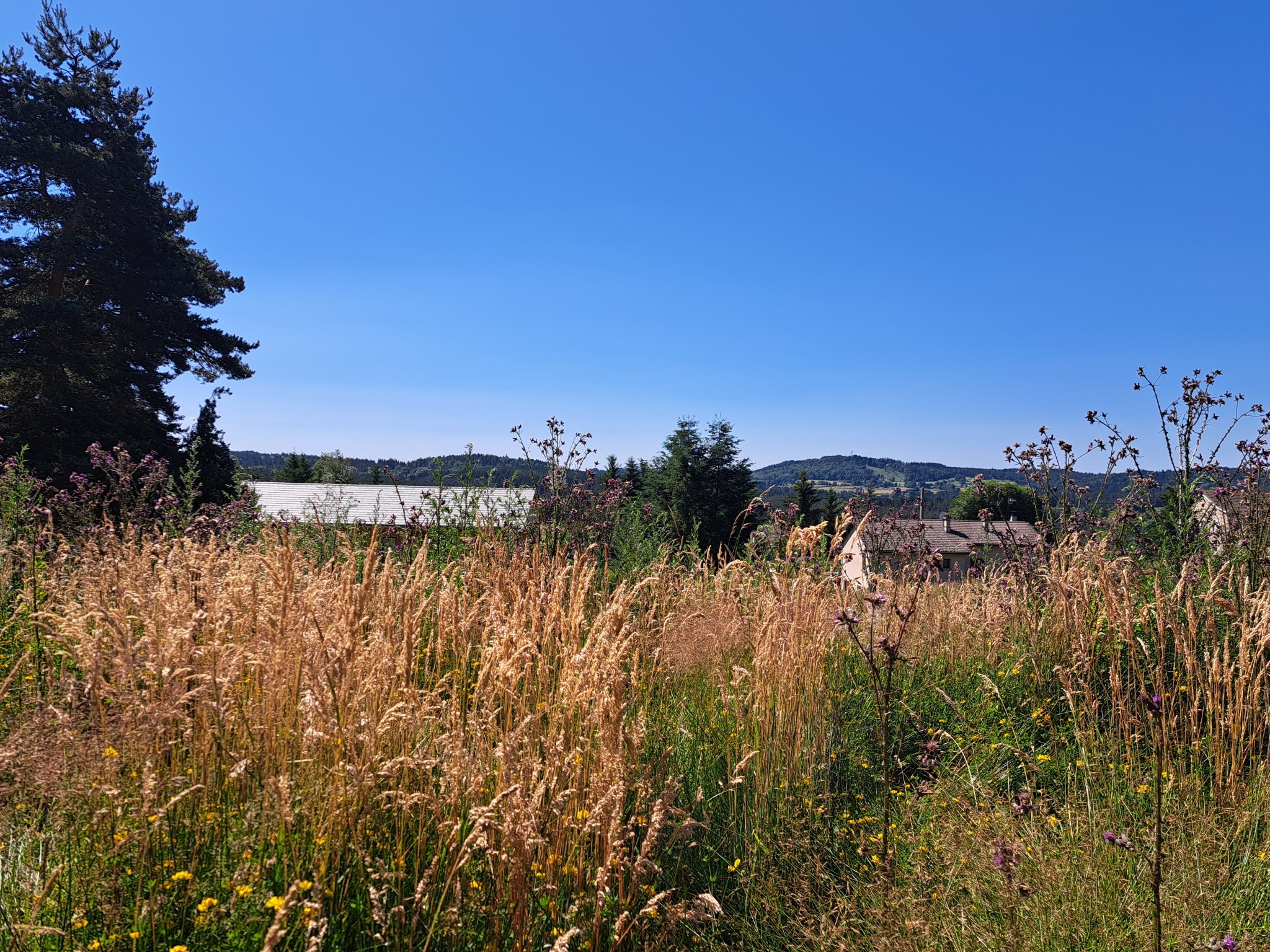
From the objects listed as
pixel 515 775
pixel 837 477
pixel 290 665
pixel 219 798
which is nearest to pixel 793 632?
pixel 515 775

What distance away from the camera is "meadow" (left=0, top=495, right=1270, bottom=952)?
1828mm

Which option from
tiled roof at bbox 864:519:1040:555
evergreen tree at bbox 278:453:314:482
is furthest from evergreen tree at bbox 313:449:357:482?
tiled roof at bbox 864:519:1040:555

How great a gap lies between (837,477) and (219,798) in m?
168

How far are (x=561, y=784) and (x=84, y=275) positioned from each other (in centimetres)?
2452

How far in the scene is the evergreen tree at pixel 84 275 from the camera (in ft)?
62.0

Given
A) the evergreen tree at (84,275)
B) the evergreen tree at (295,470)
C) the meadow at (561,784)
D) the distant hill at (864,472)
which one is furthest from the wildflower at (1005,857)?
the distant hill at (864,472)

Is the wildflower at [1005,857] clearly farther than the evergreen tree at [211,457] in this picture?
No

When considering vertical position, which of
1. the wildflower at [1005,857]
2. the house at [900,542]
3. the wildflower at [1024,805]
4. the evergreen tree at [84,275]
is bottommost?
the wildflower at [1005,857]

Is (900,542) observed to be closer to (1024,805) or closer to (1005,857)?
(1024,805)

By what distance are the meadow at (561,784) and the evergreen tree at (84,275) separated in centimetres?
1925

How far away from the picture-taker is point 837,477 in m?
164

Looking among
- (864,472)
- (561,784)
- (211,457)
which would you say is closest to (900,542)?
(561,784)

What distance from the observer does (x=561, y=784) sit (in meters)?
2.32

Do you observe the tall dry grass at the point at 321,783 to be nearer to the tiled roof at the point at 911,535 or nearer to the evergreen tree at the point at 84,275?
the tiled roof at the point at 911,535
